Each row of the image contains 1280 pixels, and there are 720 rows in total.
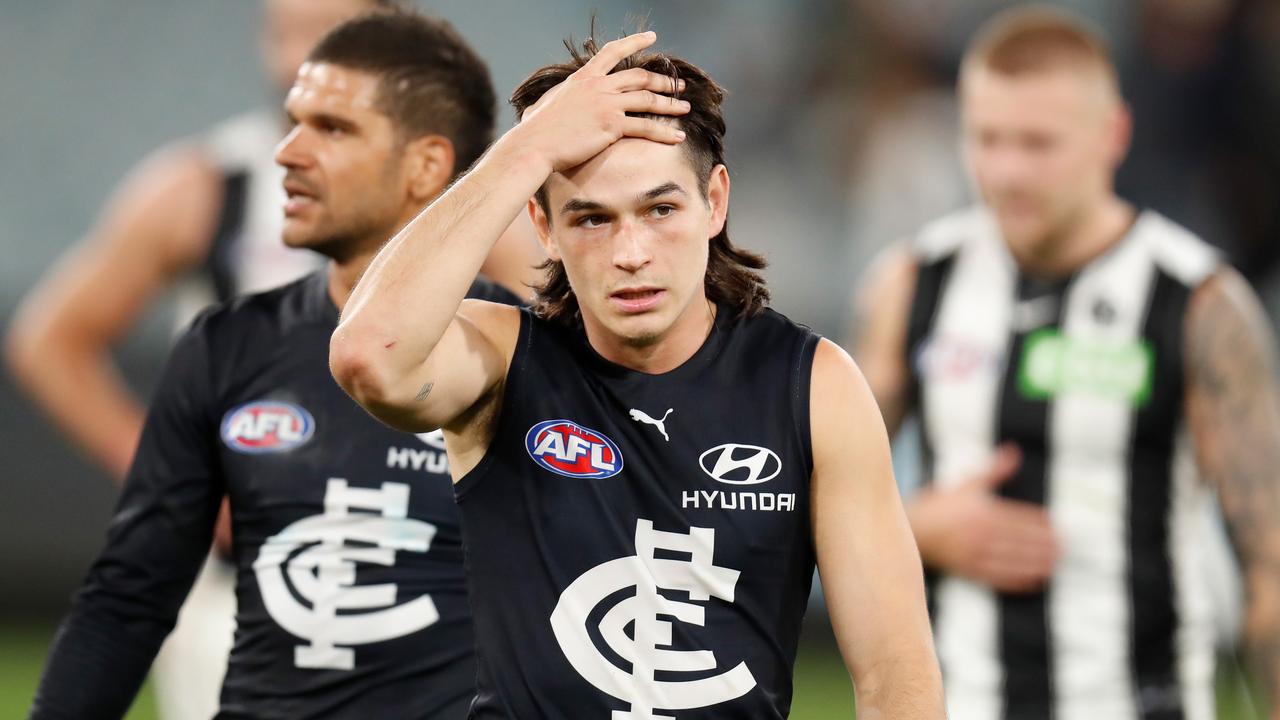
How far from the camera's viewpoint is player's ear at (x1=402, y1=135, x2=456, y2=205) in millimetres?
3967

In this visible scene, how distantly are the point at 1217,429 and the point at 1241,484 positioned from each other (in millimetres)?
157

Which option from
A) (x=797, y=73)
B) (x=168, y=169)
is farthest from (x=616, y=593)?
(x=797, y=73)

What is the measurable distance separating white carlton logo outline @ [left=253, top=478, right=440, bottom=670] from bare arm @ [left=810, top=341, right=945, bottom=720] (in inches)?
38.4

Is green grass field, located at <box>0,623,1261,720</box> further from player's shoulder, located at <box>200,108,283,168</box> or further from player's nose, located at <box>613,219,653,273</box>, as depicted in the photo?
player's nose, located at <box>613,219,653,273</box>

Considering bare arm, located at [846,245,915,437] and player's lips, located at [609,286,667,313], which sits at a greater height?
bare arm, located at [846,245,915,437]

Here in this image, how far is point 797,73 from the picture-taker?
10.2m

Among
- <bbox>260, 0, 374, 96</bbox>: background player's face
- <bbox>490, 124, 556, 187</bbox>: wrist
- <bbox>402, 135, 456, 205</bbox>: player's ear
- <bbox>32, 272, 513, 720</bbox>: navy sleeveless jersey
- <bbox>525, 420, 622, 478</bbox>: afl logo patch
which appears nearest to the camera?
<bbox>490, 124, 556, 187</bbox>: wrist

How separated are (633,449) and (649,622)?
0.31 m

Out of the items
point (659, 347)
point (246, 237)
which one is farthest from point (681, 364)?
point (246, 237)

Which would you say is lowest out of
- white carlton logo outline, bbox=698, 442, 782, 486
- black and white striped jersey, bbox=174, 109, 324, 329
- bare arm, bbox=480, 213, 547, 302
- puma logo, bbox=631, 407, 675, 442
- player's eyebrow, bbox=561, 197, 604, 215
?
white carlton logo outline, bbox=698, 442, 782, 486

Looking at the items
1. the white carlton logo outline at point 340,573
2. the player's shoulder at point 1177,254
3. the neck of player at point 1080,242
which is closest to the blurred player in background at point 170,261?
the white carlton logo outline at point 340,573

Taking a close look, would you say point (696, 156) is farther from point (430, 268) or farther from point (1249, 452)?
point (1249, 452)

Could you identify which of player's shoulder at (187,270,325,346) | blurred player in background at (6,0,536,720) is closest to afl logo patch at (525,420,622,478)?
player's shoulder at (187,270,325,346)

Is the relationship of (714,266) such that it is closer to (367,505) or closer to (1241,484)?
(367,505)
